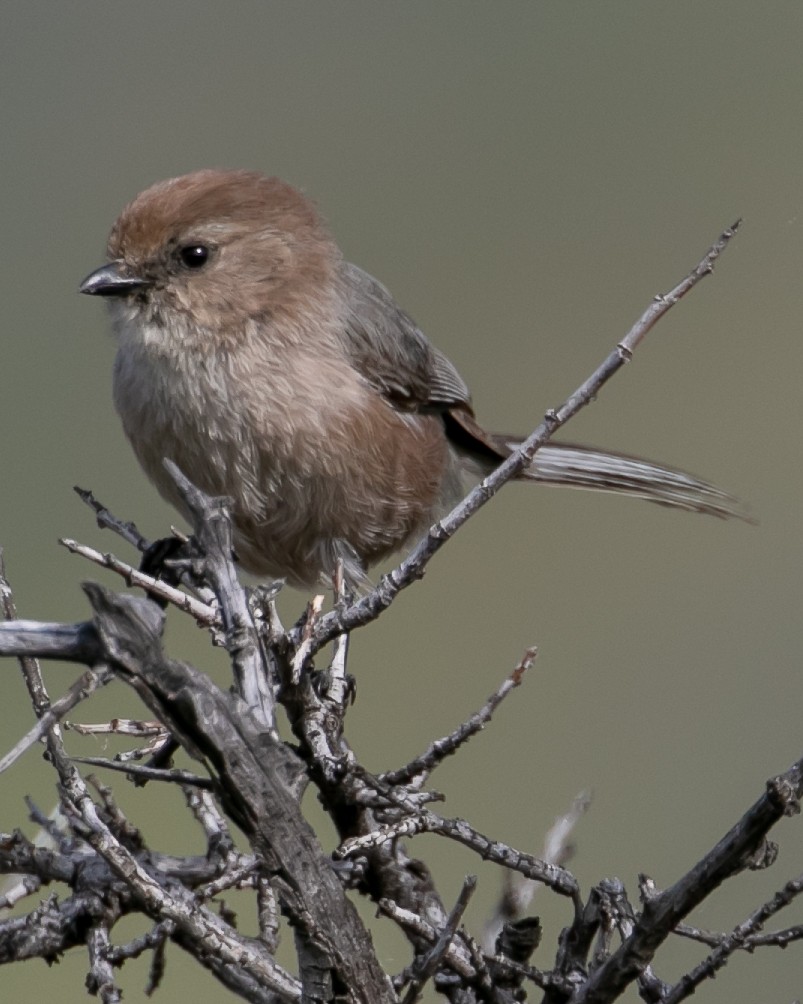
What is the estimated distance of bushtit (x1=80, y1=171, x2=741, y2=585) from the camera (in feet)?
12.5

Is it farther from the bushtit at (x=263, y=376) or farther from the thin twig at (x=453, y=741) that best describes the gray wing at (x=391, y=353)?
the thin twig at (x=453, y=741)

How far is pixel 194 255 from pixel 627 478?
1936 millimetres

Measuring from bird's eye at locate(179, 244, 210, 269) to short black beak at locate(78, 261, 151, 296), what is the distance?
0.12 metres

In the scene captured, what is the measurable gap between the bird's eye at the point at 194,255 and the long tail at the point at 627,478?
4.95 feet

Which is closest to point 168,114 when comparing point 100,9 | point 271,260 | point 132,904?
point 100,9

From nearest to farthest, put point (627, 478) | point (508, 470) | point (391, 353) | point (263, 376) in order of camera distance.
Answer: point (508, 470)
point (263, 376)
point (391, 353)
point (627, 478)

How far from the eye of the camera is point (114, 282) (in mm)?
3865

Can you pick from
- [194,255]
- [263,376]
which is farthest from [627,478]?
[194,255]

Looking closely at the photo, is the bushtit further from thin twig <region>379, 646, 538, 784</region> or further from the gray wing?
thin twig <region>379, 646, 538, 784</region>

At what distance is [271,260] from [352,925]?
2485mm

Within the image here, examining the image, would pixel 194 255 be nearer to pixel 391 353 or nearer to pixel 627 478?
pixel 391 353

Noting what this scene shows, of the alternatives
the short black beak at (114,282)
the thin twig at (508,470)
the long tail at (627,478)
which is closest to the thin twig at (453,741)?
the thin twig at (508,470)

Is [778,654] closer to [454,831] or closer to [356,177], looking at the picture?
[356,177]

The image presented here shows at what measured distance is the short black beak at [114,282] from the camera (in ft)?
12.6
